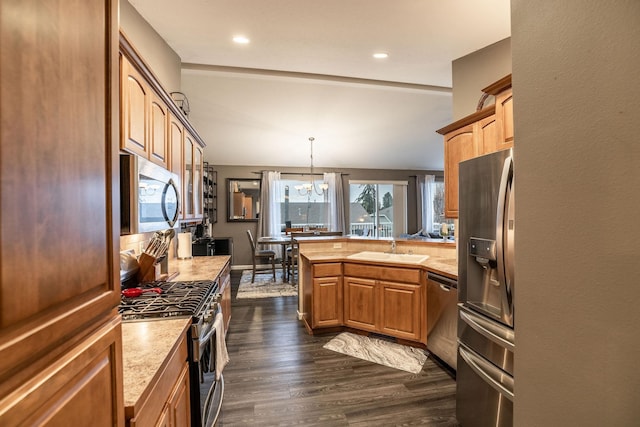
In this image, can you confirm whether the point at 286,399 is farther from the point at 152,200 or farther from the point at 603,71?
the point at 603,71

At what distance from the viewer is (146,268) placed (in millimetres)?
1949

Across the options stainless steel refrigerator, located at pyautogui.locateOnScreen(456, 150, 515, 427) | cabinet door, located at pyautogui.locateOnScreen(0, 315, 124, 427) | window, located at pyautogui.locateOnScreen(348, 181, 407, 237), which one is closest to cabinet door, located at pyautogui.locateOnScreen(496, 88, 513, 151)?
stainless steel refrigerator, located at pyautogui.locateOnScreen(456, 150, 515, 427)

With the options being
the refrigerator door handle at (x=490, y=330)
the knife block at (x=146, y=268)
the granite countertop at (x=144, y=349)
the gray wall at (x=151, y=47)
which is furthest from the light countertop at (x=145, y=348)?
the gray wall at (x=151, y=47)

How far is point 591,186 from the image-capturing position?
68 centimetres

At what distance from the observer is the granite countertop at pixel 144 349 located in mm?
821

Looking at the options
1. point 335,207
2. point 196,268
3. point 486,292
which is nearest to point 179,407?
point 196,268

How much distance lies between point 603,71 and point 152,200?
1.82 meters

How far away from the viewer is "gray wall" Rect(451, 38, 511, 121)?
8.50ft

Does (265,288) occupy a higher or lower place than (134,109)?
lower

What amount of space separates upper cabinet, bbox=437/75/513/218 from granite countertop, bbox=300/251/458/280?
0.48m

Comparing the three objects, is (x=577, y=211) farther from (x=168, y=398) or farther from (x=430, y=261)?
(x=430, y=261)

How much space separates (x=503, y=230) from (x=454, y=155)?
1399 millimetres

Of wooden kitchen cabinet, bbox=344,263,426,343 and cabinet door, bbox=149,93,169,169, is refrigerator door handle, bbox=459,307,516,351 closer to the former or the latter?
wooden kitchen cabinet, bbox=344,263,426,343

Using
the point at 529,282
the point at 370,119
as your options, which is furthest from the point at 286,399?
the point at 370,119
